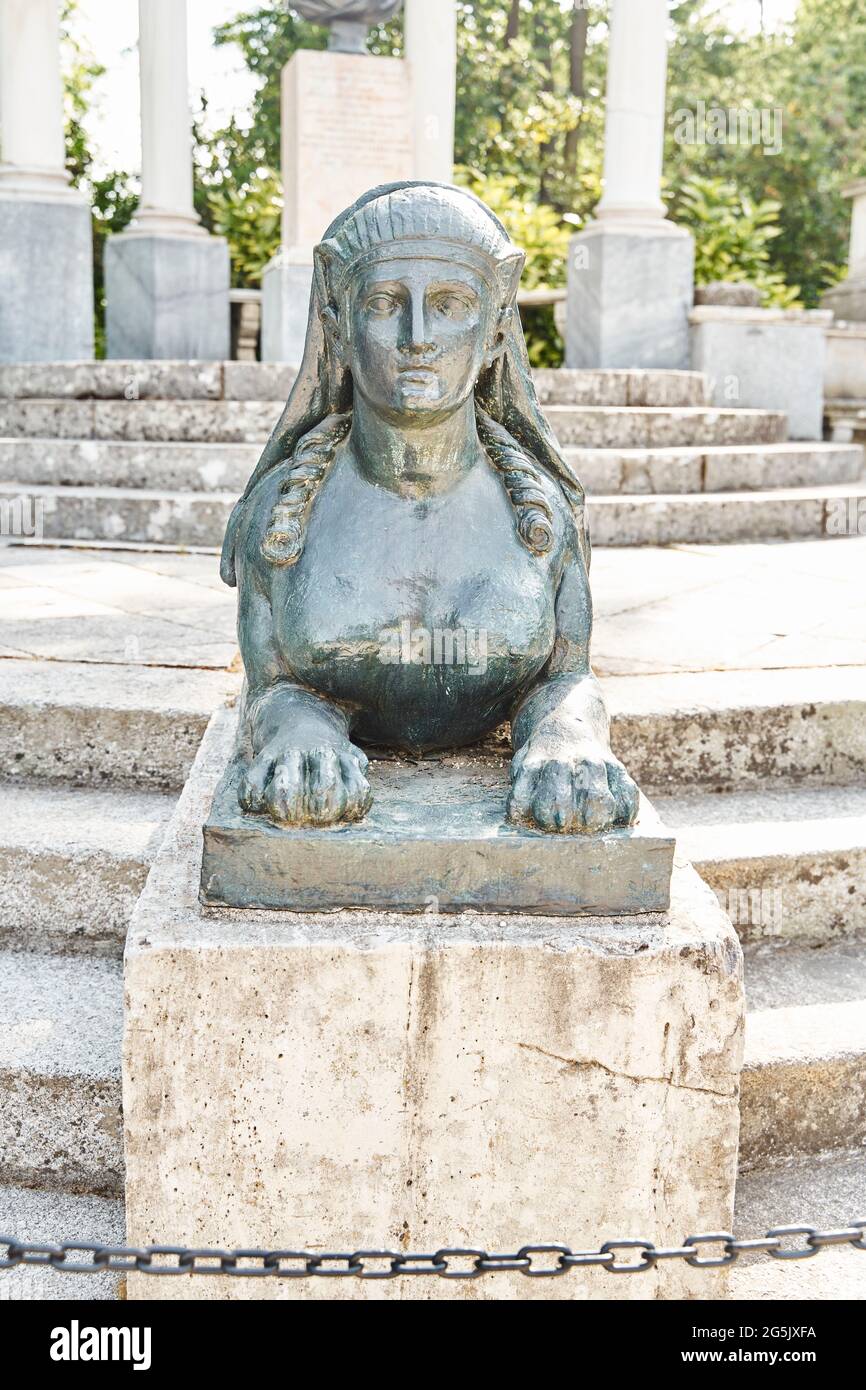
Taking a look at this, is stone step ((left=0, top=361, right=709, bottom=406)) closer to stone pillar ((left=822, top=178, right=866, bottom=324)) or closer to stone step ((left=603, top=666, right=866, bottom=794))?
stone step ((left=603, top=666, right=866, bottom=794))

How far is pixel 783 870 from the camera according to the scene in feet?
9.81

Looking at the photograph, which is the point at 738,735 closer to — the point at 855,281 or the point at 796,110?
the point at 855,281

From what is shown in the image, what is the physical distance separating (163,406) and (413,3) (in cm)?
474

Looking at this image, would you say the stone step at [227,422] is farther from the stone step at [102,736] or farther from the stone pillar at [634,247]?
the stone step at [102,736]

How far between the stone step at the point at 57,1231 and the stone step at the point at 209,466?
4.70m

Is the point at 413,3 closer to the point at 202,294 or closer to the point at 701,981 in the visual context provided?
the point at 202,294

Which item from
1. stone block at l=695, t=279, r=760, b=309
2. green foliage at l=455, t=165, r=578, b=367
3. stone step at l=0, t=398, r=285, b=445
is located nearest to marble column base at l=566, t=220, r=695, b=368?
stone block at l=695, t=279, r=760, b=309

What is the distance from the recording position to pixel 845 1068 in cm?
258

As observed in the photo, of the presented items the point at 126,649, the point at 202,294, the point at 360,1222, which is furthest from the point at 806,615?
the point at 202,294

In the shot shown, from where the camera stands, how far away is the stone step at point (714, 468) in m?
7.04

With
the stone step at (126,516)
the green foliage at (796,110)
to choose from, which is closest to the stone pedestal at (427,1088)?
the stone step at (126,516)

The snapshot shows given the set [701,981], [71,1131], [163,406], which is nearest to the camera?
[701,981]

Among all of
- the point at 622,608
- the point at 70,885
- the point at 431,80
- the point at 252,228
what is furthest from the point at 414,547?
the point at 252,228

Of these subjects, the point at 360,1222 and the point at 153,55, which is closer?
the point at 360,1222
